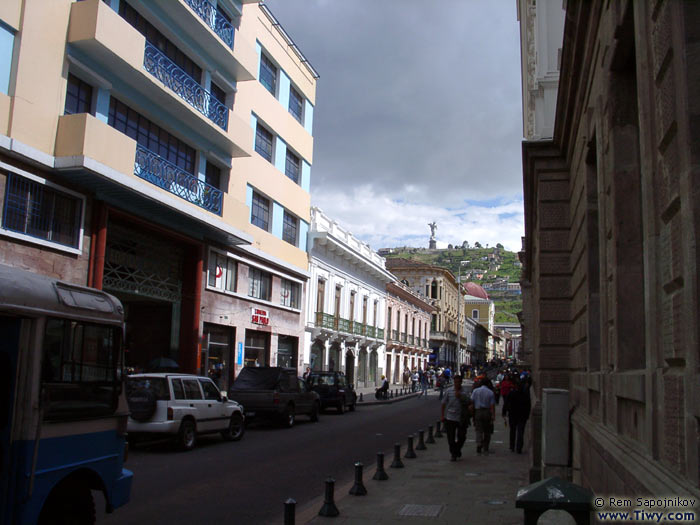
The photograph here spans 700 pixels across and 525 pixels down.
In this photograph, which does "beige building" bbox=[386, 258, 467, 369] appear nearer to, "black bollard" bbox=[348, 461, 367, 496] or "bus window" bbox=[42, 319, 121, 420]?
"black bollard" bbox=[348, 461, 367, 496]

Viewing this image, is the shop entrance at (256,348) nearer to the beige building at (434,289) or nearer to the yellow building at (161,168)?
the yellow building at (161,168)

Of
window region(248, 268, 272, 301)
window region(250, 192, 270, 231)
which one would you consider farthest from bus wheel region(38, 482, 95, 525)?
window region(250, 192, 270, 231)

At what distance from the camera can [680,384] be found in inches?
140

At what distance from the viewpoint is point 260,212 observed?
29.9 meters

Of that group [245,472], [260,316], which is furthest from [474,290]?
[245,472]

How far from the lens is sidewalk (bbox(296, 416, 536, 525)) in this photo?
27.3 feet

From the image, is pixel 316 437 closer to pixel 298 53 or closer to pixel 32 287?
pixel 32 287

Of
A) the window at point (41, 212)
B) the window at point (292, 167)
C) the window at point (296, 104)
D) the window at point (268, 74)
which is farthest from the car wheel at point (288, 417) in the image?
the window at point (296, 104)

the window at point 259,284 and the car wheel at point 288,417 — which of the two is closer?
the car wheel at point 288,417

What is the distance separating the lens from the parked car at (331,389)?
1114 inches

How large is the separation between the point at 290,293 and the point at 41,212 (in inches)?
678

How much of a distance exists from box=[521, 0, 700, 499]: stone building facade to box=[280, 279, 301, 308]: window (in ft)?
70.5

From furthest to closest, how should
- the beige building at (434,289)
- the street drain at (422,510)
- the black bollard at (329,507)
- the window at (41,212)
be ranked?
the beige building at (434,289) → the window at (41,212) → the street drain at (422,510) → the black bollard at (329,507)

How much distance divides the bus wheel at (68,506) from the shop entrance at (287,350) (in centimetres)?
2561
